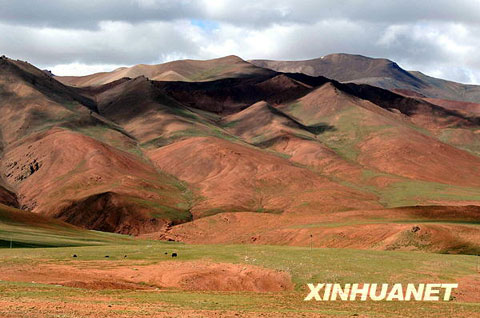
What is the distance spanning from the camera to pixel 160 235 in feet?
392

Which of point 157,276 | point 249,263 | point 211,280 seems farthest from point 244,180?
point 211,280

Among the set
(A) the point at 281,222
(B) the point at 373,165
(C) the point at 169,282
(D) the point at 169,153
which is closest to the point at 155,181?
(D) the point at 169,153

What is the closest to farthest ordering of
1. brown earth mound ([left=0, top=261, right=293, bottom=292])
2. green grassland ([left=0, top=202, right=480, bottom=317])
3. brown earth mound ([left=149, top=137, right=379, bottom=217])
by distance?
green grassland ([left=0, top=202, right=480, bottom=317])
brown earth mound ([left=0, top=261, right=293, bottom=292])
brown earth mound ([left=149, top=137, right=379, bottom=217])

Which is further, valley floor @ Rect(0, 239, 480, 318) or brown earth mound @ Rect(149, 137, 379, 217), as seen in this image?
brown earth mound @ Rect(149, 137, 379, 217)

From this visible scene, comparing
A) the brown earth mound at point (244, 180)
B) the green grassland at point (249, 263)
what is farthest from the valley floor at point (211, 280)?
the brown earth mound at point (244, 180)

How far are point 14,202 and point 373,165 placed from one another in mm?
108689

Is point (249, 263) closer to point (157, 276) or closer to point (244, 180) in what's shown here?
point (157, 276)

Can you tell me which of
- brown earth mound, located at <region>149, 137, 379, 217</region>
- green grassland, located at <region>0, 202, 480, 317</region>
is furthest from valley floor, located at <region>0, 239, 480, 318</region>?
brown earth mound, located at <region>149, 137, 379, 217</region>

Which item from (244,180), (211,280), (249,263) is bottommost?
(211,280)

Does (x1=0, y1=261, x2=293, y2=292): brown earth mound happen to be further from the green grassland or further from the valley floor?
the green grassland

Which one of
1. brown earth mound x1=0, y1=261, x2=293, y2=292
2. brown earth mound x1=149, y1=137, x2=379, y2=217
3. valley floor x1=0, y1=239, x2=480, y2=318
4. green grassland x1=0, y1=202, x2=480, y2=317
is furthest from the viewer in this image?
brown earth mound x1=149, y1=137, x2=379, y2=217

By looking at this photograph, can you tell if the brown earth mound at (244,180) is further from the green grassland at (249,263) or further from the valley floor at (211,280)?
the valley floor at (211,280)

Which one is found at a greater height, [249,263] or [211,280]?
[249,263]

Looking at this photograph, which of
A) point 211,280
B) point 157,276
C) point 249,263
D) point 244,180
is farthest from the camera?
point 244,180
